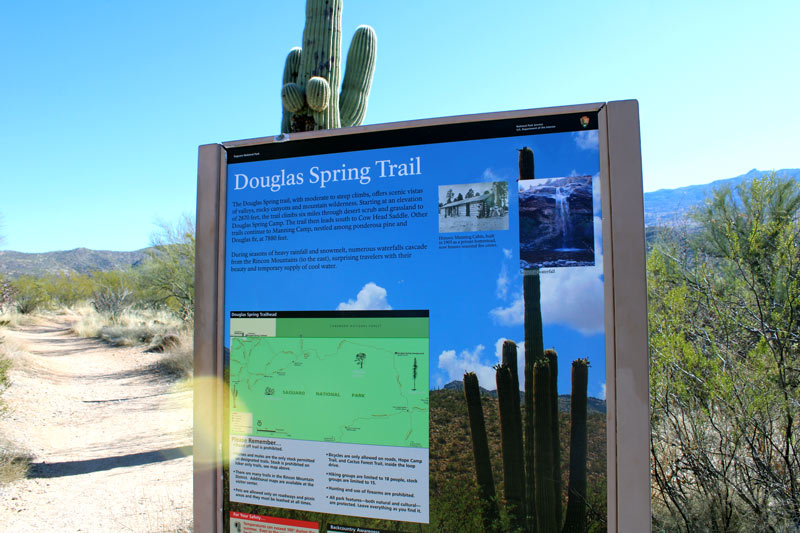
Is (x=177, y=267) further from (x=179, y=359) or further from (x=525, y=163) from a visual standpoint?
(x=525, y=163)

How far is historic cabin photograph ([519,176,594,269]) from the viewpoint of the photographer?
5.78 ft

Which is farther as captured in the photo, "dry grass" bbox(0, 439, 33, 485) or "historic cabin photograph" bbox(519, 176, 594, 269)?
"dry grass" bbox(0, 439, 33, 485)

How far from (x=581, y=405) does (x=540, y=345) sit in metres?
0.24

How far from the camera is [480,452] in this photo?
180 cm

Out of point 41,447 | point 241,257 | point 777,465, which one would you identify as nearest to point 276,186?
point 241,257

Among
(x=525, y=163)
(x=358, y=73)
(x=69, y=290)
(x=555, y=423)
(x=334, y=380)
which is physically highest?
(x=358, y=73)

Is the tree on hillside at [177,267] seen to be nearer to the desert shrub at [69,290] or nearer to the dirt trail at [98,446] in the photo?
the dirt trail at [98,446]

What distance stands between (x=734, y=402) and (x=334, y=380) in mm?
3738

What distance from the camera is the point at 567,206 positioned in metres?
1.78

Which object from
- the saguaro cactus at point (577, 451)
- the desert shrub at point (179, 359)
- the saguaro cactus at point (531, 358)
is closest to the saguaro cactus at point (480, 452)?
the saguaro cactus at point (531, 358)

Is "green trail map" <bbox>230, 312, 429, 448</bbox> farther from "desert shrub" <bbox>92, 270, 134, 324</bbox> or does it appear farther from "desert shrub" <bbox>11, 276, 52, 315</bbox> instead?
Result: "desert shrub" <bbox>11, 276, 52, 315</bbox>

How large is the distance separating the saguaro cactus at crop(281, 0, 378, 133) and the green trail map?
3275 millimetres

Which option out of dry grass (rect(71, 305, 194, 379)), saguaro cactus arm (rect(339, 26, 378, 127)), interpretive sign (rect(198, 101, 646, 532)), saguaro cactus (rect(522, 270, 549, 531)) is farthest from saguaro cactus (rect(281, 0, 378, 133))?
dry grass (rect(71, 305, 194, 379))

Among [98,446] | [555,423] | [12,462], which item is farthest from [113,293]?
[555,423]
